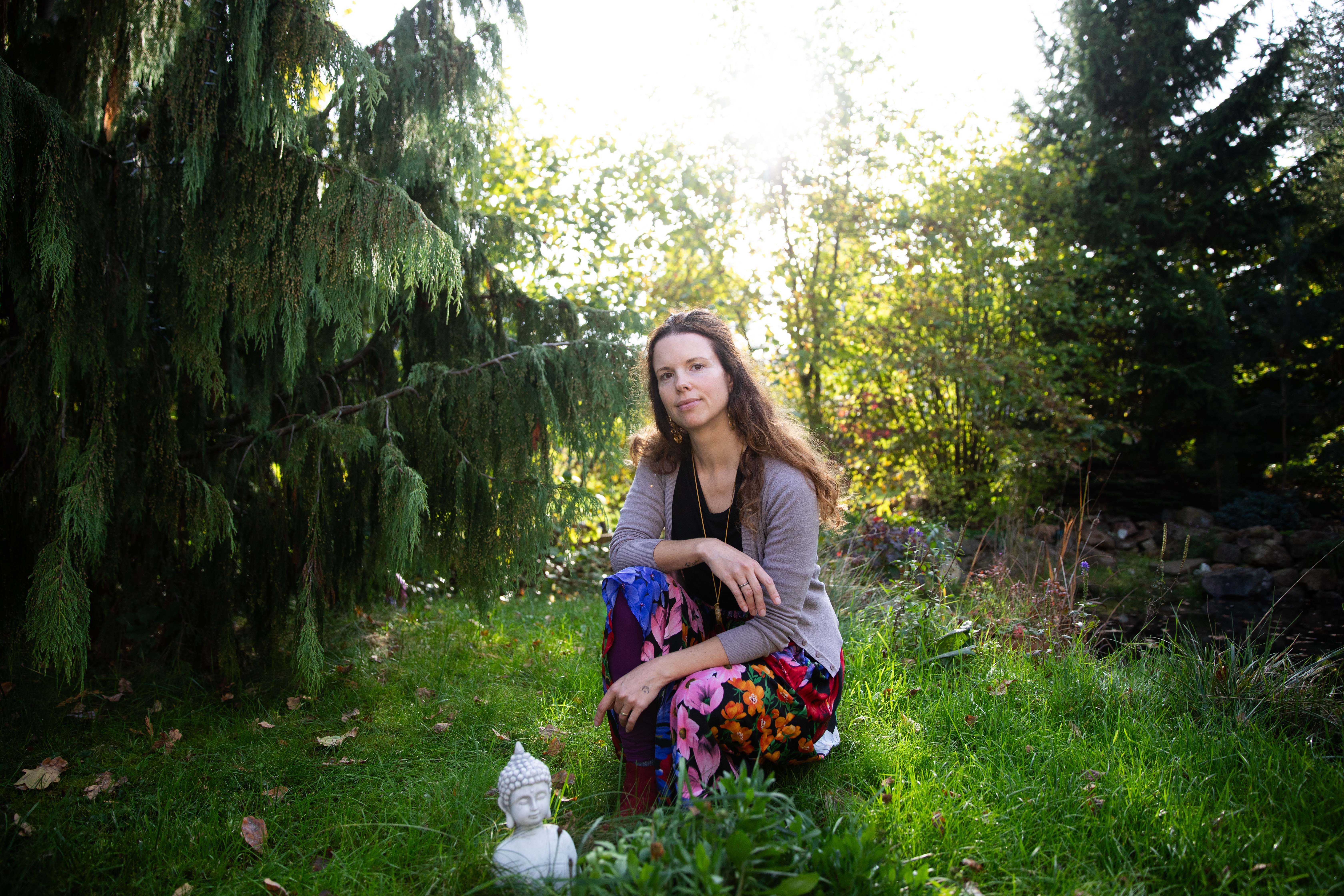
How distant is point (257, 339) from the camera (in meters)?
2.54

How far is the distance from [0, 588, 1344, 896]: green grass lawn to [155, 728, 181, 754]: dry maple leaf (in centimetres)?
2

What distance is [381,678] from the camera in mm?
3078

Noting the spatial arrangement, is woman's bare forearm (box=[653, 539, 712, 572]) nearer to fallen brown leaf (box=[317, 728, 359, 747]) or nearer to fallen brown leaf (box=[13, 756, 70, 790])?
fallen brown leaf (box=[317, 728, 359, 747])

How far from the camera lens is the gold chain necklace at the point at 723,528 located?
7.00 ft

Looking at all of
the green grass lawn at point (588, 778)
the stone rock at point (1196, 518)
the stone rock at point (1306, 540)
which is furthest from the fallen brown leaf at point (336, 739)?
the stone rock at point (1196, 518)

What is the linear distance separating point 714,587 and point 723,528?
0.55 ft

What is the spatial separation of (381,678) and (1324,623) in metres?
5.19

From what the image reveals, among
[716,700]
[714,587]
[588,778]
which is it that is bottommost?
[588,778]

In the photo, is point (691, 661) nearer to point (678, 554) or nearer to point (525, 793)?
point (678, 554)

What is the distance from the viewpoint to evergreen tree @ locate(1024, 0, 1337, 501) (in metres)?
8.32

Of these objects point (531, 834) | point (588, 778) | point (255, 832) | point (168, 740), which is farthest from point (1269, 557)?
point (168, 740)

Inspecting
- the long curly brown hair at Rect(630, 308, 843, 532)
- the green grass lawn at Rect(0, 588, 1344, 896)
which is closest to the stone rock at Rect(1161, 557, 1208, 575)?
the green grass lawn at Rect(0, 588, 1344, 896)

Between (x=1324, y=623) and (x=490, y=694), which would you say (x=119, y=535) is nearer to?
(x=490, y=694)

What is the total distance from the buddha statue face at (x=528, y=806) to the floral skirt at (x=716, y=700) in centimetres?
33
